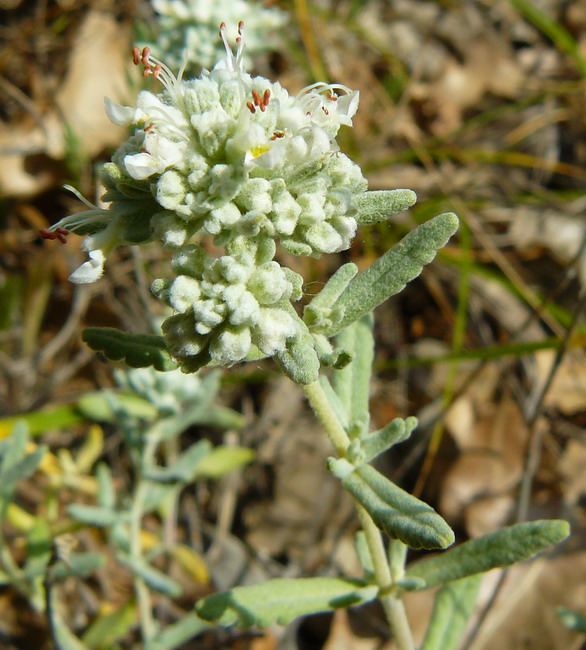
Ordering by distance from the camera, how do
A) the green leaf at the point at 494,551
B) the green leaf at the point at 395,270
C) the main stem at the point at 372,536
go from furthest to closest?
the main stem at the point at 372,536 → the green leaf at the point at 494,551 → the green leaf at the point at 395,270

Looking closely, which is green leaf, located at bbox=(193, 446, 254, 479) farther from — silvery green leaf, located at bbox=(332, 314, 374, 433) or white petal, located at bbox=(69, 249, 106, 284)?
white petal, located at bbox=(69, 249, 106, 284)

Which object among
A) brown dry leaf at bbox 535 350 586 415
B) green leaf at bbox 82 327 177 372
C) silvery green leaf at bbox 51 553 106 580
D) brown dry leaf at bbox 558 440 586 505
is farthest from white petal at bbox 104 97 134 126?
brown dry leaf at bbox 535 350 586 415

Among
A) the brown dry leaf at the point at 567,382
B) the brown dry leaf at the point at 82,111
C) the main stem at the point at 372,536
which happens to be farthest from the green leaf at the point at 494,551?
the brown dry leaf at the point at 82,111

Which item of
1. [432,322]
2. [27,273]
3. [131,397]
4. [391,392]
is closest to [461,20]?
[432,322]

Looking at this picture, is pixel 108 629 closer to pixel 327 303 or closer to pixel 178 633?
pixel 178 633

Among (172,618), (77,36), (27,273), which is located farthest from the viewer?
(77,36)

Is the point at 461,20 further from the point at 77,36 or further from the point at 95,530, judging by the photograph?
the point at 95,530

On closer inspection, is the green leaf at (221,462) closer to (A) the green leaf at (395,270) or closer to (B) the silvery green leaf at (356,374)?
(B) the silvery green leaf at (356,374)
